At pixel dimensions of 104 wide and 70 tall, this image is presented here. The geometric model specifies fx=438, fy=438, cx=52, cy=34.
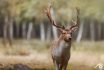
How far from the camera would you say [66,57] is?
15227mm

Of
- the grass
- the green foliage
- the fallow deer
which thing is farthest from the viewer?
the green foliage

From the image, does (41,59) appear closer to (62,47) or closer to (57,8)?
(62,47)

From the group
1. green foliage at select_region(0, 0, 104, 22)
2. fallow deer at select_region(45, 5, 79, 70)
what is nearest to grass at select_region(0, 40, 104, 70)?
fallow deer at select_region(45, 5, 79, 70)

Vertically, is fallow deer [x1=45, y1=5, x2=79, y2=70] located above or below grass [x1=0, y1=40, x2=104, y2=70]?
above

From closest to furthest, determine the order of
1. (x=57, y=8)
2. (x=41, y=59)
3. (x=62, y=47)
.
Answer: (x=62, y=47), (x=41, y=59), (x=57, y=8)

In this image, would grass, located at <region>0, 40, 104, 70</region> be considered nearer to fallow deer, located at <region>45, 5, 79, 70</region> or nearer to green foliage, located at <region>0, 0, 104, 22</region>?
fallow deer, located at <region>45, 5, 79, 70</region>

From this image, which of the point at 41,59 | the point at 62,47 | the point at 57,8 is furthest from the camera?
the point at 57,8

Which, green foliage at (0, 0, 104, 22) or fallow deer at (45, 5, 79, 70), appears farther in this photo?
green foliage at (0, 0, 104, 22)

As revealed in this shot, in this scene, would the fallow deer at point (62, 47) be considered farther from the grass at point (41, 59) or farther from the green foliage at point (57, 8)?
the green foliage at point (57, 8)

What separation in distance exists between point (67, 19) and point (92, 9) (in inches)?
164

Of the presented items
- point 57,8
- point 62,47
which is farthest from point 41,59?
point 57,8

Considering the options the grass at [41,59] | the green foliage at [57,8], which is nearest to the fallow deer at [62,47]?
the grass at [41,59]

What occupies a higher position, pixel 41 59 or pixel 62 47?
pixel 62 47

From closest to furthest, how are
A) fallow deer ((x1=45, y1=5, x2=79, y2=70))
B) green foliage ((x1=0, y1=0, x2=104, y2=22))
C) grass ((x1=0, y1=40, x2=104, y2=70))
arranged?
fallow deer ((x1=45, y1=5, x2=79, y2=70)), grass ((x1=0, y1=40, x2=104, y2=70)), green foliage ((x1=0, y1=0, x2=104, y2=22))
